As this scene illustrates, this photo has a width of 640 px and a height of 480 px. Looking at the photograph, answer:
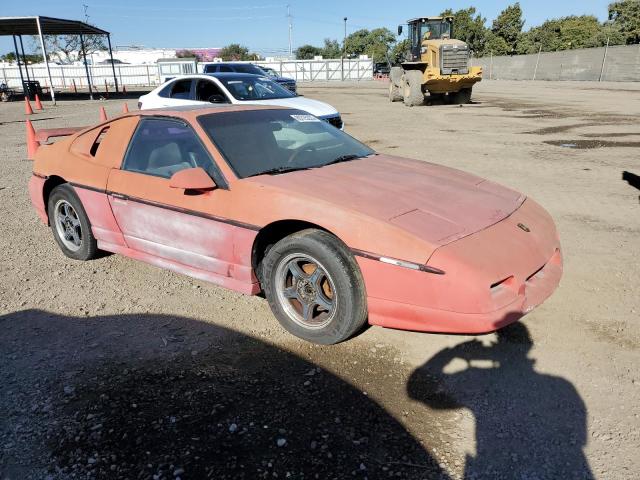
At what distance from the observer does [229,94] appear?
32.1 feet

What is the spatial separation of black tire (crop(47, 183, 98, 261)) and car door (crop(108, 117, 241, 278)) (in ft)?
1.79

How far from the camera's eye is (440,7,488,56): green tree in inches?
2752

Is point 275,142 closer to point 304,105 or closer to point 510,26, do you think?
point 304,105

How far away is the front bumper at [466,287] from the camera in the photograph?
2.50 meters

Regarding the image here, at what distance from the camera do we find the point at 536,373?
2.73 meters

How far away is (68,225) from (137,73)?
55.8m

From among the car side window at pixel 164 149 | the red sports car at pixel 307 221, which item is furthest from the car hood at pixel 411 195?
the car side window at pixel 164 149

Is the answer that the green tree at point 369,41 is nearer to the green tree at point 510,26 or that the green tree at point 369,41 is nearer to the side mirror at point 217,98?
the green tree at point 510,26

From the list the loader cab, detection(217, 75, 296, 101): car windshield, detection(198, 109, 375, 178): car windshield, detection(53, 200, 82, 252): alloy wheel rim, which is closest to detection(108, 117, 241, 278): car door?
detection(198, 109, 375, 178): car windshield

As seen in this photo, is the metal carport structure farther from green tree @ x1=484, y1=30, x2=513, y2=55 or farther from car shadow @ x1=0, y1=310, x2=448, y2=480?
green tree @ x1=484, y1=30, x2=513, y2=55

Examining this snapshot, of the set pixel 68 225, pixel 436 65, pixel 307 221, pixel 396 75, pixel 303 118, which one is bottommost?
pixel 68 225

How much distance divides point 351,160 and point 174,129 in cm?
138

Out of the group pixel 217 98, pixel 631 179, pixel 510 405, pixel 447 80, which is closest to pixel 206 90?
pixel 217 98

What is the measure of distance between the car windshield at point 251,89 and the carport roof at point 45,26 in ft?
64.0
